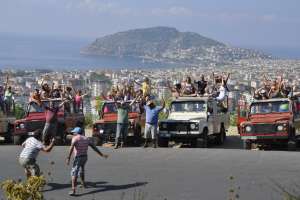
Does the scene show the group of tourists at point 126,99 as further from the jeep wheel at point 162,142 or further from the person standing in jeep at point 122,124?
the jeep wheel at point 162,142

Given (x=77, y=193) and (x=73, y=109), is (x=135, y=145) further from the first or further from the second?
(x=77, y=193)

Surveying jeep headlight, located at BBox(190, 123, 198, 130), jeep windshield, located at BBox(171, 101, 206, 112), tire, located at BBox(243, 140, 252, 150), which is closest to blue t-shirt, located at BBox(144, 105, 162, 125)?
jeep headlight, located at BBox(190, 123, 198, 130)

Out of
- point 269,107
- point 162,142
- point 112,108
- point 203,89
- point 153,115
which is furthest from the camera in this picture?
point 203,89

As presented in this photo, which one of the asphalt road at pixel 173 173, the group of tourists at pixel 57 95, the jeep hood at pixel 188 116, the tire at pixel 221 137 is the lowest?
the tire at pixel 221 137

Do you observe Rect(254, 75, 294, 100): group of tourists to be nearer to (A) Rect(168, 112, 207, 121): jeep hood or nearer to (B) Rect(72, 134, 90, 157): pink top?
(A) Rect(168, 112, 207, 121): jeep hood

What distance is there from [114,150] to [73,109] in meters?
4.15

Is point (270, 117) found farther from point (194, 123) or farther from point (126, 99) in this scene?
point (126, 99)

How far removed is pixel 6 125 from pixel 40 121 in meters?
1.59

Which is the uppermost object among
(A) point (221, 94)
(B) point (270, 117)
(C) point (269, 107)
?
(A) point (221, 94)

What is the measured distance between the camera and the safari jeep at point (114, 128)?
22547mm

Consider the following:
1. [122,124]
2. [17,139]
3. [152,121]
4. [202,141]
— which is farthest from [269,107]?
[17,139]

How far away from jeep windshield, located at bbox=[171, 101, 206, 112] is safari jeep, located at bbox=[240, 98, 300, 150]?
172 cm

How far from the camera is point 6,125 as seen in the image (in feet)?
78.2

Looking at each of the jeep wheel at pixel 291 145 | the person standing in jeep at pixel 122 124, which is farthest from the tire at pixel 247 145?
the person standing in jeep at pixel 122 124
